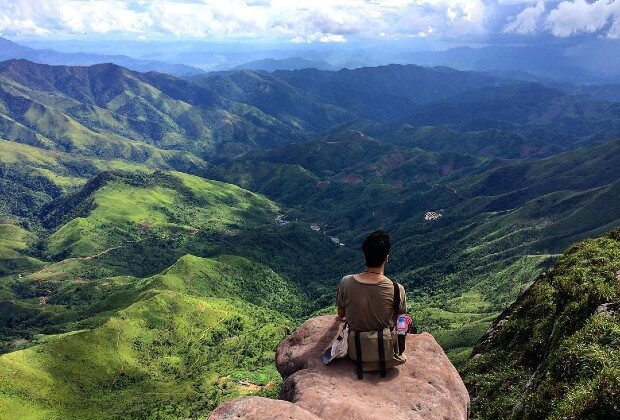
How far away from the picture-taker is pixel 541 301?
40.6 meters

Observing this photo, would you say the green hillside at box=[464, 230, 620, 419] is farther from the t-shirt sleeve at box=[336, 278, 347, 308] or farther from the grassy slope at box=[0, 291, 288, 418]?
the grassy slope at box=[0, 291, 288, 418]

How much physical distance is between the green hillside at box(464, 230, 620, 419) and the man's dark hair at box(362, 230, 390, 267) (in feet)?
34.7

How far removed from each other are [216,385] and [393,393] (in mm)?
161835

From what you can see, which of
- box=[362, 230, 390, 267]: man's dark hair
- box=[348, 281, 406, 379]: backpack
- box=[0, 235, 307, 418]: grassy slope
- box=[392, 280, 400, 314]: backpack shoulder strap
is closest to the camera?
box=[362, 230, 390, 267]: man's dark hair

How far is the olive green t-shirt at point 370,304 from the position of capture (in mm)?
20688

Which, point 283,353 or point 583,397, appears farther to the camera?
point 283,353

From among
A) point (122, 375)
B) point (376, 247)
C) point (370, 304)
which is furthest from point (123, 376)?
point (376, 247)

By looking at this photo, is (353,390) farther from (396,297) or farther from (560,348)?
(560,348)

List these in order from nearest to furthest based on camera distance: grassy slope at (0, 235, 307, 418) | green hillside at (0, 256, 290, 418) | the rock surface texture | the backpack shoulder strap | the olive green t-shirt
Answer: the rock surface texture < the olive green t-shirt < the backpack shoulder strap < green hillside at (0, 256, 290, 418) < grassy slope at (0, 235, 307, 418)

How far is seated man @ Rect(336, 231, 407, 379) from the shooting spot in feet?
67.9

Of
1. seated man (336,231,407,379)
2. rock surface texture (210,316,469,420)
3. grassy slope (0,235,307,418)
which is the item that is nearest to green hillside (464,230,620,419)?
rock surface texture (210,316,469,420)

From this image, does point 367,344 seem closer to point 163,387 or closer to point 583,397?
point 583,397

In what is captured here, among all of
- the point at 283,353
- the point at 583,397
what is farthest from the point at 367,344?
the point at 583,397

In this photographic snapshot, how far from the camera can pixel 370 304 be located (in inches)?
814
